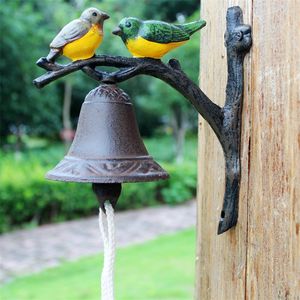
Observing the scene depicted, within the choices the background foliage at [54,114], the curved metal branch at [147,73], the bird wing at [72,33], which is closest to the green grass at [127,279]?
the background foliage at [54,114]

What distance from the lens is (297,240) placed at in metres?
0.91

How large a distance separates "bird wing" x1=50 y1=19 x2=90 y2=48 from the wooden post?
1.02 ft

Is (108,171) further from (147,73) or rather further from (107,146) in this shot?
(147,73)

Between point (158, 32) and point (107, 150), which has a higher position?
point (158, 32)

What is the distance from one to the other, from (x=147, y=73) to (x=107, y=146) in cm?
16

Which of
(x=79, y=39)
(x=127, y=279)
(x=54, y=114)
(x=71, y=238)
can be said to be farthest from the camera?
(x=54, y=114)

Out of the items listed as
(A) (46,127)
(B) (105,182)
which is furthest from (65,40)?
(A) (46,127)

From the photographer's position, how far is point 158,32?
0.98m

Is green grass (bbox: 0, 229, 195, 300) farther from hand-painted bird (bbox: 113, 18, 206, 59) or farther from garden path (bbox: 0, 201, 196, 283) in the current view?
hand-painted bird (bbox: 113, 18, 206, 59)

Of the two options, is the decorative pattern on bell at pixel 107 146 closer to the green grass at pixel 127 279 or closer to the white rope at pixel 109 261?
the white rope at pixel 109 261

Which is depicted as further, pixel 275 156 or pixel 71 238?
pixel 71 238

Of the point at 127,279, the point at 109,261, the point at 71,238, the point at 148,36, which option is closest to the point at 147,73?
the point at 148,36

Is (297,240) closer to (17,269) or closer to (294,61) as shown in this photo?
(294,61)

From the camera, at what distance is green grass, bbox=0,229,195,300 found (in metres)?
4.21
